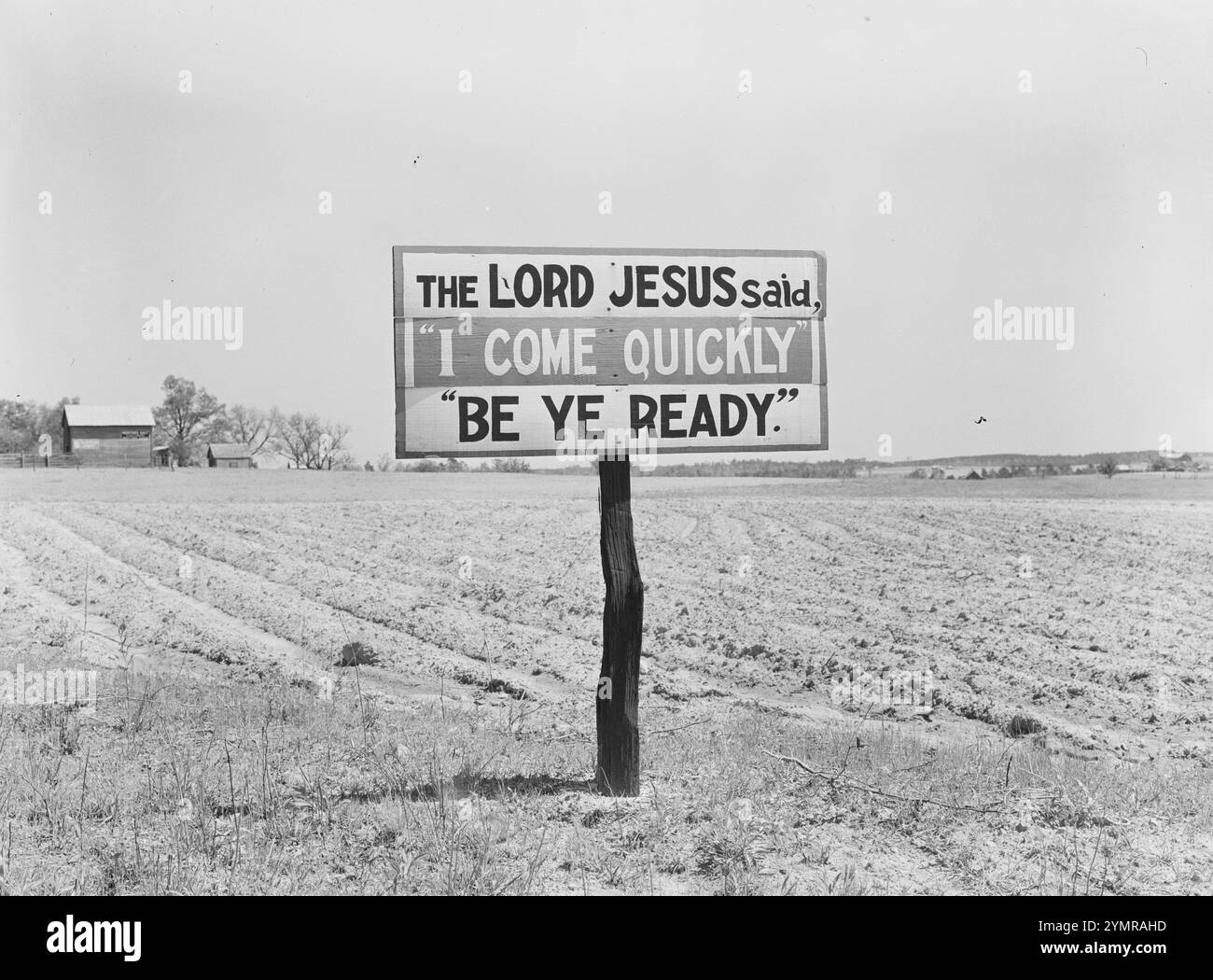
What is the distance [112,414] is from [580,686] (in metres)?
18.5

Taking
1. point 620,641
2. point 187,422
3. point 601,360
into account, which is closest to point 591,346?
point 601,360

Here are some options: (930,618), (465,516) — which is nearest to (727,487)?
(465,516)

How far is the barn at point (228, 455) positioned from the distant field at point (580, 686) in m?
2.70

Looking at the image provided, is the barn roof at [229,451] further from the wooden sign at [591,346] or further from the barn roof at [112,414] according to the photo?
the wooden sign at [591,346]

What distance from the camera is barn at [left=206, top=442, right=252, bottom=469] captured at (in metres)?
24.0

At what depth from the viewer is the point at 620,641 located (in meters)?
4.79

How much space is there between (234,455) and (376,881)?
22.2 metres

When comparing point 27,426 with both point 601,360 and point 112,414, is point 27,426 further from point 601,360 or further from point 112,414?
point 601,360

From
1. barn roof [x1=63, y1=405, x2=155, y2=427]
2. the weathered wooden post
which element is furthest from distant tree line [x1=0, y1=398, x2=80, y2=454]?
the weathered wooden post

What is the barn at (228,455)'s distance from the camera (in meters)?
24.0

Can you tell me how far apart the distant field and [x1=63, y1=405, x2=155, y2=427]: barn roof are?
11.9 ft

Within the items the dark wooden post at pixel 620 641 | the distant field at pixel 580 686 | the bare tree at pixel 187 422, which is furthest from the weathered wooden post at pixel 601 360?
the bare tree at pixel 187 422

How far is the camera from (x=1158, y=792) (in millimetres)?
5867

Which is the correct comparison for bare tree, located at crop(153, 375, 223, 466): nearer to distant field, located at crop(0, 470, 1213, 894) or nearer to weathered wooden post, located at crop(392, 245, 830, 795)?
distant field, located at crop(0, 470, 1213, 894)
